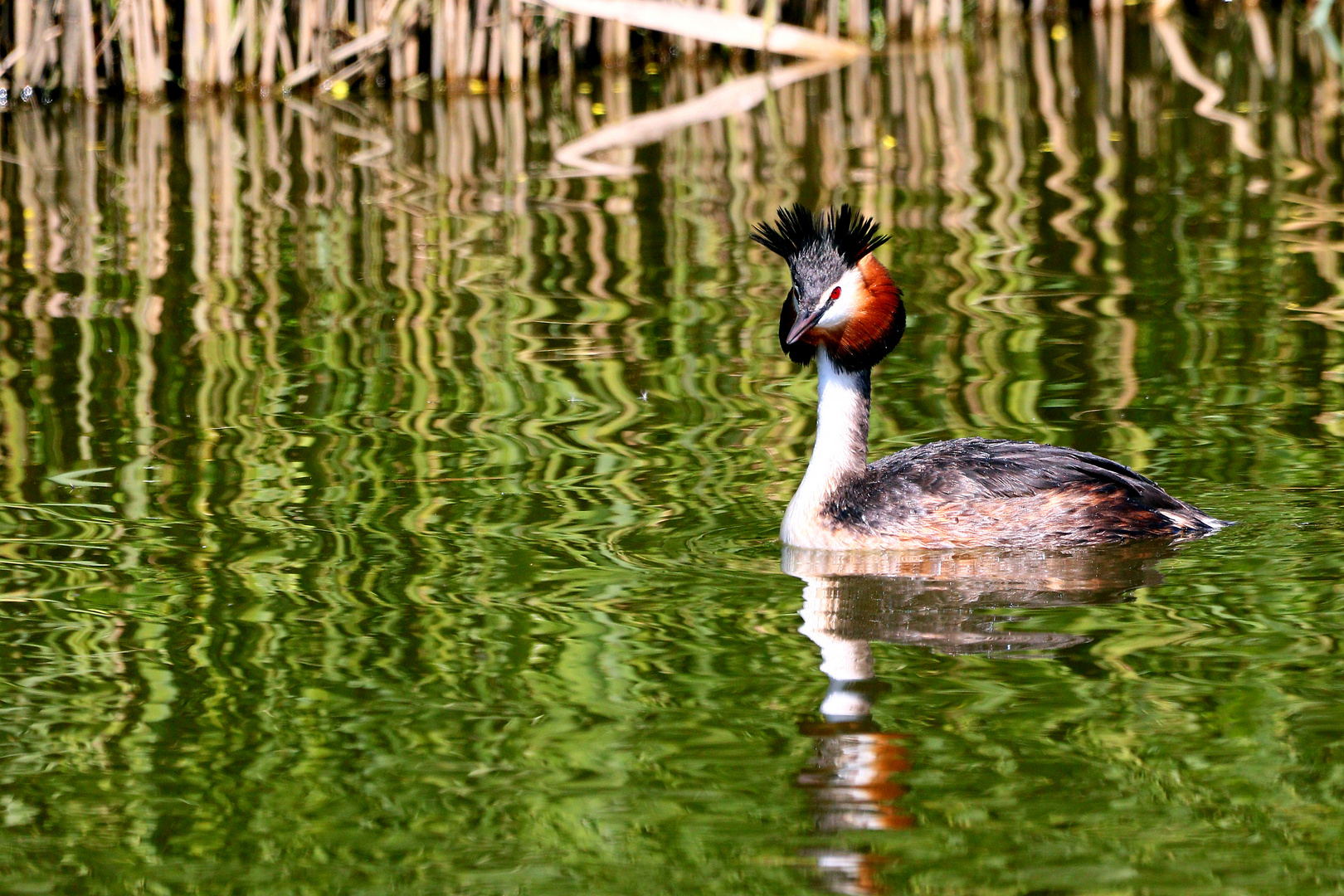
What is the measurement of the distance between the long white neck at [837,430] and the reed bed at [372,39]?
8677 mm

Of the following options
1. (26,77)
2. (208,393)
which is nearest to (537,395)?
(208,393)

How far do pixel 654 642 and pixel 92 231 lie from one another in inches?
293

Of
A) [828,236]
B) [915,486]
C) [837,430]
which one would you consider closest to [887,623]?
[915,486]

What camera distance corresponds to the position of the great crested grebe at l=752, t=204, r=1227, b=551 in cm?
662

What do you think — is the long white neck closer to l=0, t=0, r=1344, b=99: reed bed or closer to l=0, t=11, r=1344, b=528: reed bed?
l=0, t=11, r=1344, b=528: reed bed

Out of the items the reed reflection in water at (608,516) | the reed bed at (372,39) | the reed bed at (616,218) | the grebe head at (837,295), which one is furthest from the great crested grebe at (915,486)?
the reed bed at (372,39)

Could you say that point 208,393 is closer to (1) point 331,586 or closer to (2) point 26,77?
(1) point 331,586

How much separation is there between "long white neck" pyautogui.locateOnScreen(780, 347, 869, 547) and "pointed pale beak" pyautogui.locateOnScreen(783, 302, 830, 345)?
238 mm

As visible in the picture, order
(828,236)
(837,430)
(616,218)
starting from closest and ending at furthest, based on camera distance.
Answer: (828,236)
(837,430)
(616,218)

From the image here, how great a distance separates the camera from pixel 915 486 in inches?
264

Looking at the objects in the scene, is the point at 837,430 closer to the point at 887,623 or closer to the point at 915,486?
the point at 915,486

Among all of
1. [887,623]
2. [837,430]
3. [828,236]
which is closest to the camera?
[887,623]

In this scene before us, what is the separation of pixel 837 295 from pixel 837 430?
0.47 m

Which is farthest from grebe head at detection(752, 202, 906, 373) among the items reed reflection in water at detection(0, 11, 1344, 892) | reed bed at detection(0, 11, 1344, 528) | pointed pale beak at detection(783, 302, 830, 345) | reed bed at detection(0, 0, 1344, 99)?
reed bed at detection(0, 0, 1344, 99)
